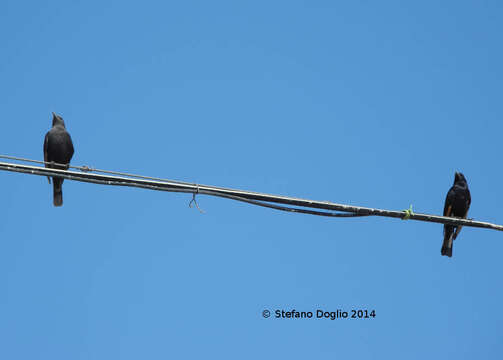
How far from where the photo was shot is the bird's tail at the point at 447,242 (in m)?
9.66

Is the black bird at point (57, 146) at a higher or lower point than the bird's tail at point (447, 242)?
higher

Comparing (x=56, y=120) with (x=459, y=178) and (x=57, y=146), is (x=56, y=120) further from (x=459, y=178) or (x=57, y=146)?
(x=459, y=178)

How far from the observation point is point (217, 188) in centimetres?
592

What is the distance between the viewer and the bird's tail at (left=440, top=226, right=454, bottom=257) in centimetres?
966

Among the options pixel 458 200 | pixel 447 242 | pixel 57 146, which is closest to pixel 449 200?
pixel 458 200

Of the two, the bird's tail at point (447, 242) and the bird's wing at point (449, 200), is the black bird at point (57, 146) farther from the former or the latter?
the bird's wing at point (449, 200)

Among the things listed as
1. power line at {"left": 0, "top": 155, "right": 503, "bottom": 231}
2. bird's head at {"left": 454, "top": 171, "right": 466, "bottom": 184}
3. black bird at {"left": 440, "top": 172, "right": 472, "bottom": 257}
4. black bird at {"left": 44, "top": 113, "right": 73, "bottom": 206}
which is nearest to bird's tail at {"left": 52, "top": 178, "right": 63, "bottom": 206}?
black bird at {"left": 44, "top": 113, "right": 73, "bottom": 206}

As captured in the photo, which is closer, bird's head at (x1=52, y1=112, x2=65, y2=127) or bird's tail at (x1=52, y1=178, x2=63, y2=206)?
bird's tail at (x1=52, y1=178, x2=63, y2=206)

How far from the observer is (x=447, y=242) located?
31.9 feet

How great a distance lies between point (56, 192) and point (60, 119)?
1.48 metres

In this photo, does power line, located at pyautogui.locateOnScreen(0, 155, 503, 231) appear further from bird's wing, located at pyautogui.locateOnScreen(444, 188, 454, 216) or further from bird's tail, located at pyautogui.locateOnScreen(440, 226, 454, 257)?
bird's wing, located at pyautogui.locateOnScreen(444, 188, 454, 216)

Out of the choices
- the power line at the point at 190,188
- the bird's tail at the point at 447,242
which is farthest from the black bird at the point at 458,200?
the power line at the point at 190,188

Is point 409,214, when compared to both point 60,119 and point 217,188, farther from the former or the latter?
point 60,119

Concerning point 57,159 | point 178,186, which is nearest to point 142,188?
point 178,186
